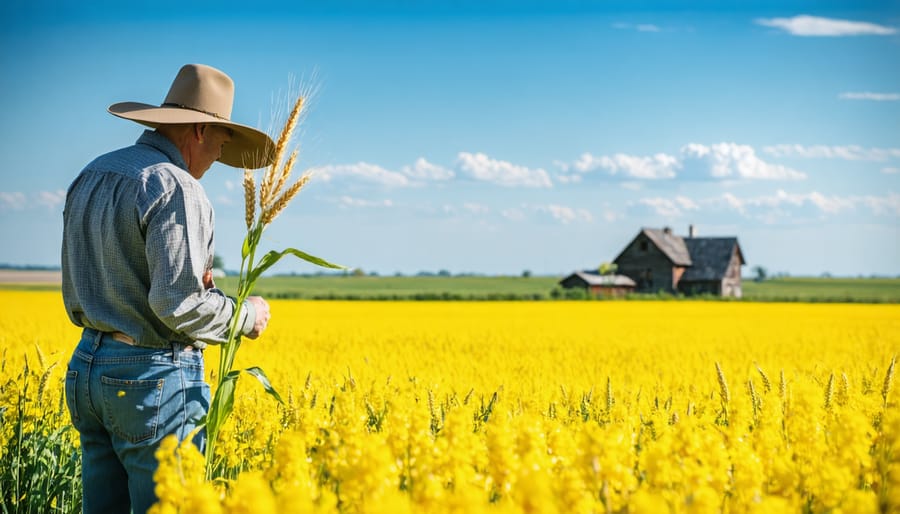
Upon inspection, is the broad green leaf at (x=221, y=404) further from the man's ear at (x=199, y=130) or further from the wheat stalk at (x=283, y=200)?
the man's ear at (x=199, y=130)

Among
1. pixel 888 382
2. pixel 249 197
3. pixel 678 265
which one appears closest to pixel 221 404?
pixel 249 197

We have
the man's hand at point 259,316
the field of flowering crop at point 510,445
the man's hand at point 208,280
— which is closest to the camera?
the field of flowering crop at point 510,445

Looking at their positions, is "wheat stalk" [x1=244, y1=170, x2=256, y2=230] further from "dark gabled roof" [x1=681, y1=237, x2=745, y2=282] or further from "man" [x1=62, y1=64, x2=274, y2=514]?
"dark gabled roof" [x1=681, y1=237, x2=745, y2=282]

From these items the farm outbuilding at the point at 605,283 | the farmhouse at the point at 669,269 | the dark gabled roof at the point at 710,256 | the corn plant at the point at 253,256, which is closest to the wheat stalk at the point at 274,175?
the corn plant at the point at 253,256

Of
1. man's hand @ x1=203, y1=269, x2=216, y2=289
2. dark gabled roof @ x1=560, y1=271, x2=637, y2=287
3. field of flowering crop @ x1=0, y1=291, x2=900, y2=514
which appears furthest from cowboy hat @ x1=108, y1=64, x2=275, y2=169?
dark gabled roof @ x1=560, y1=271, x2=637, y2=287

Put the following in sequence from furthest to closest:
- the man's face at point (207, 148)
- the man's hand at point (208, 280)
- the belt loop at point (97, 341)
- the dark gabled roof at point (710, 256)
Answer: the dark gabled roof at point (710, 256), the man's face at point (207, 148), the man's hand at point (208, 280), the belt loop at point (97, 341)

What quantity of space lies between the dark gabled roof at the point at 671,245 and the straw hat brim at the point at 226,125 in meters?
63.5

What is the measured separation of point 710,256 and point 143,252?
68.6 meters

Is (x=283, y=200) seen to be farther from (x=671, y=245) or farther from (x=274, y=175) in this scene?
(x=671, y=245)

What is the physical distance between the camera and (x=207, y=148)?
4219 mm

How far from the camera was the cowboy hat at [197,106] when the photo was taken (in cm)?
399

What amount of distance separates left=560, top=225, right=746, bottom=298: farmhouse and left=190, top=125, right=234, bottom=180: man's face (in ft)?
200

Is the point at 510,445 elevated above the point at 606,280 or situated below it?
below

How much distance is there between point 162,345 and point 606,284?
6248 centimetres
